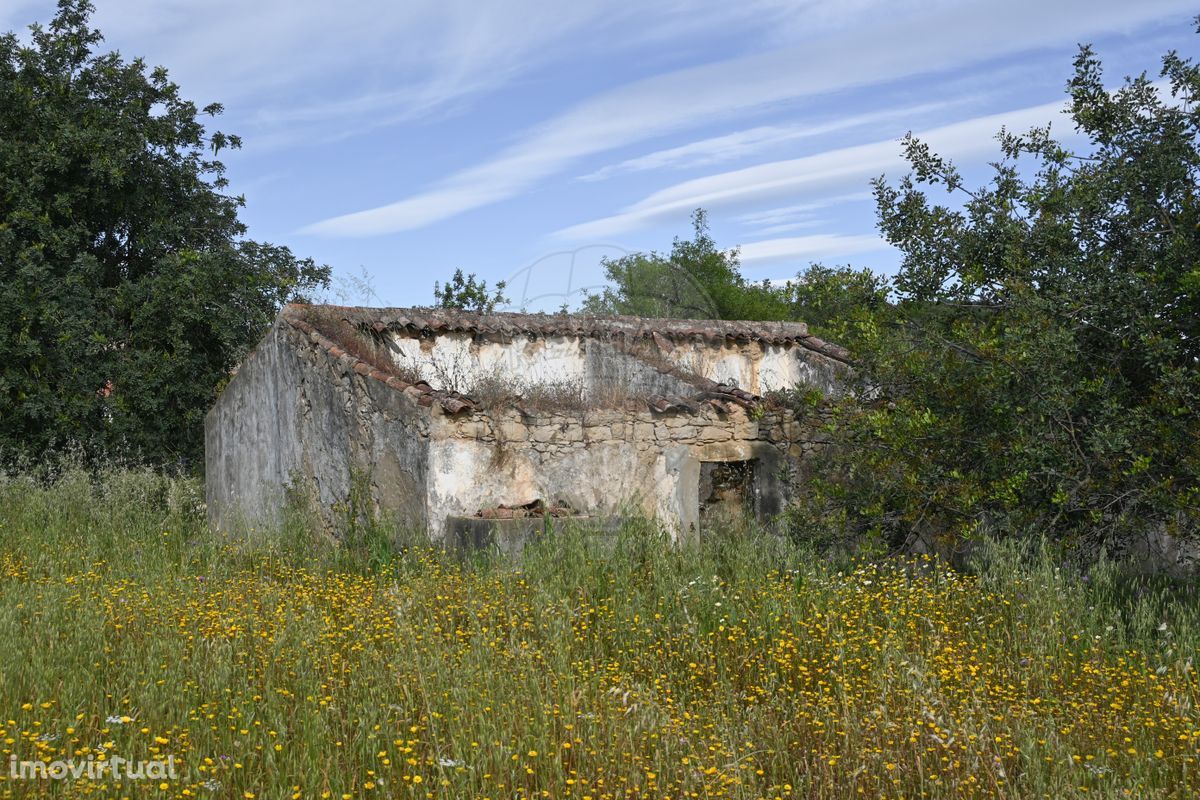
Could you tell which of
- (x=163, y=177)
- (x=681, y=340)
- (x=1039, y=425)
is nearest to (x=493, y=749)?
(x=1039, y=425)

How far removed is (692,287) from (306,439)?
20.1m

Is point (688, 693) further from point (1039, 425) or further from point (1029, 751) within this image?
point (1039, 425)

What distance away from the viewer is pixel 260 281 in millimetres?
17969

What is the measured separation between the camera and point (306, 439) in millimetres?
12250

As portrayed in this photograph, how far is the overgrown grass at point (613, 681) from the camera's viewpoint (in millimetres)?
4340

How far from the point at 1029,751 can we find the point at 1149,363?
370 centimetres

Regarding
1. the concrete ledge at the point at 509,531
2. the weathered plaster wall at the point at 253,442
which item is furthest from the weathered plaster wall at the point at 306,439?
the concrete ledge at the point at 509,531

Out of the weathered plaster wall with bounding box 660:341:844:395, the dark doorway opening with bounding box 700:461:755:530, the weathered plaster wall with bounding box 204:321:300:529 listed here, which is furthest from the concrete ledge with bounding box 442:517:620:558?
the weathered plaster wall with bounding box 660:341:844:395

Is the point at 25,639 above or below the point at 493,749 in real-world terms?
above

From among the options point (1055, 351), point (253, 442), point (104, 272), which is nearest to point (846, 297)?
point (1055, 351)

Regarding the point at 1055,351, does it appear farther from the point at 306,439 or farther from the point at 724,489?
the point at 306,439

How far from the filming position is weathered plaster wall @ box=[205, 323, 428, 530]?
10203mm

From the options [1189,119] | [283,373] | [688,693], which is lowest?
[688,693]

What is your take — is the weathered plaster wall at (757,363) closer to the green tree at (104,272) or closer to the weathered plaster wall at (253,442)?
the weathered plaster wall at (253,442)
